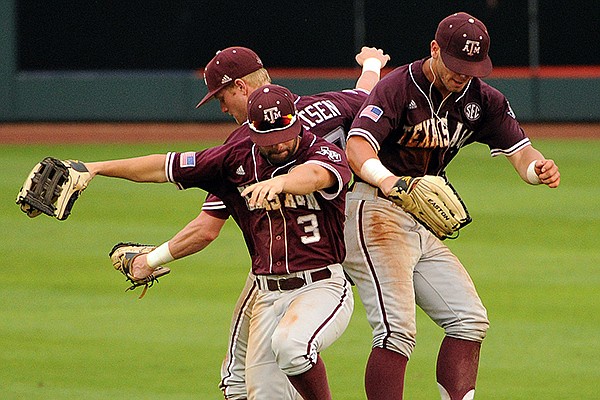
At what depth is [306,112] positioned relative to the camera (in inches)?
247

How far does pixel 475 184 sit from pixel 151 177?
9.36 meters

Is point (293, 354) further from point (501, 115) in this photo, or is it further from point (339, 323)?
point (501, 115)

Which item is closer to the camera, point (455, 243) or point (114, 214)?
point (455, 243)

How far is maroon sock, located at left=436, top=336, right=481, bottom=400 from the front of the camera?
19.5ft

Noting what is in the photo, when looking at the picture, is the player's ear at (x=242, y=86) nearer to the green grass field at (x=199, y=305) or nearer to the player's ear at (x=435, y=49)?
the player's ear at (x=435, y=49)

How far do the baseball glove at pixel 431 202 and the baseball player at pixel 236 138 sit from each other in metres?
0.80

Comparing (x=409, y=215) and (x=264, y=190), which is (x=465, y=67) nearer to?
(x=409, y=215)

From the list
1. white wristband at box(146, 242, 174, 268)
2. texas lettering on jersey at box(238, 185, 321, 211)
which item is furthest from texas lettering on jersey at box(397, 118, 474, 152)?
white wristband at box(146, 242, 174, 268)

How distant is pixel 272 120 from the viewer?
544 cm

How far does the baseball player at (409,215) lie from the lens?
5.80 meters

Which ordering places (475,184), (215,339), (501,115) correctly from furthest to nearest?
(475,184) → (215,339) → (501,115)

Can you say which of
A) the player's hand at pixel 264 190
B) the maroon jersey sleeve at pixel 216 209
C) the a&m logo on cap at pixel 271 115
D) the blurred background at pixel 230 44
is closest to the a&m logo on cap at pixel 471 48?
the a&m logo on cap at pixel 271 115

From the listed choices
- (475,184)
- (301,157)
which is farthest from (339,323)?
(475,184)

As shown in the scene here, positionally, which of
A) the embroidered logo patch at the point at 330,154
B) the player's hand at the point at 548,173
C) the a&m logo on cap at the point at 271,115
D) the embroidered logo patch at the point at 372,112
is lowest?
the player's hand at the point at 548,173
